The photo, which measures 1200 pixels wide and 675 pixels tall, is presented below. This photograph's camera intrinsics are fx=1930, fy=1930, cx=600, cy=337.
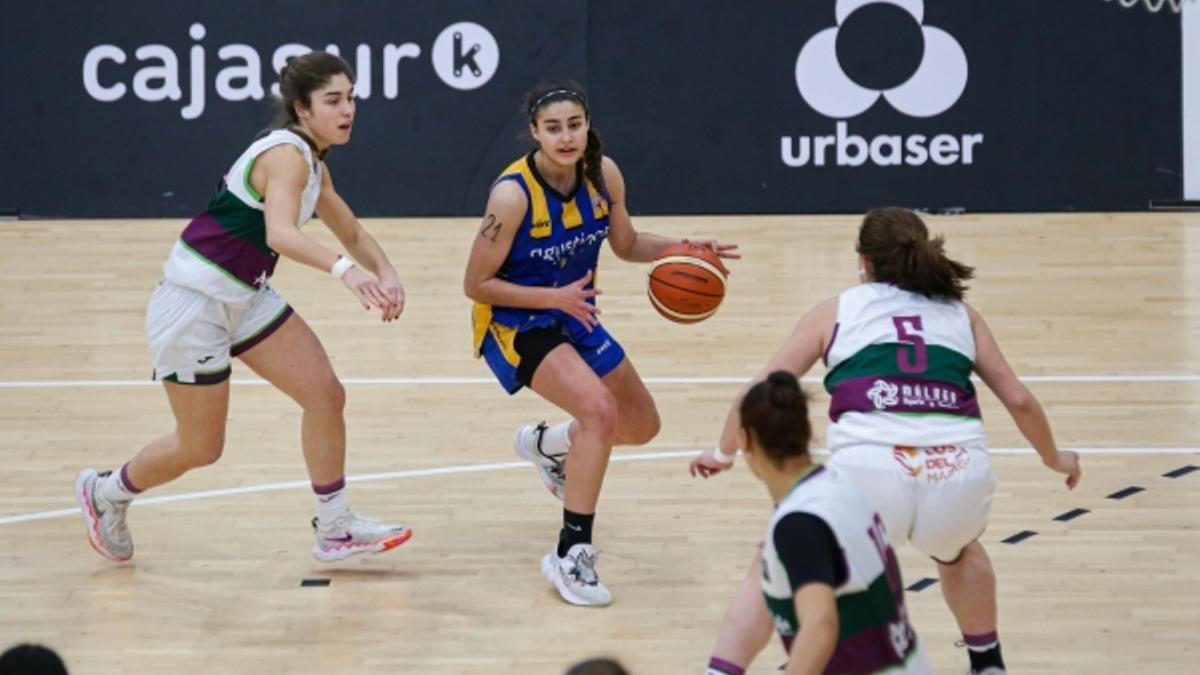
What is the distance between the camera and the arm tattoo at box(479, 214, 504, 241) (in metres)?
6.96

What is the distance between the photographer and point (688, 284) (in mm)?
7195

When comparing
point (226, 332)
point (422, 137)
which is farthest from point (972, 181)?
point (226, 332)

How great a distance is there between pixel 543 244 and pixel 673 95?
290 inches

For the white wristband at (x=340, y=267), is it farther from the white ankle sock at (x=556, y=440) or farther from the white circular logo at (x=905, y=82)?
the white circular logo at (x=905, y=82)

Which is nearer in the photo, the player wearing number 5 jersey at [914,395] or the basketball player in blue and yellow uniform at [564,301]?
the player wearing number 5 jersey at [914,395]

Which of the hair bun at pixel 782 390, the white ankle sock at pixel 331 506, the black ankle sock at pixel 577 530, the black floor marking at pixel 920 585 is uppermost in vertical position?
the hair bun at pixel 782 390

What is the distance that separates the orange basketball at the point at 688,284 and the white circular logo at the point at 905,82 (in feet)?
23.4

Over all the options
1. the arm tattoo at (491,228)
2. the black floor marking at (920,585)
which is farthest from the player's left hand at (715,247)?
the black floor marking at (920,585)

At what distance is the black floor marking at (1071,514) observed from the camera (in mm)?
7719

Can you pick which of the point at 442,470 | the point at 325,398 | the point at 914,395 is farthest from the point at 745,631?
the point at 442,470

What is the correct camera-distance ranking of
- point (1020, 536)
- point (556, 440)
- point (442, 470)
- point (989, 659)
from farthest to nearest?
point (442, 470), point (556, 440), point (1020, 536), point (989, 659)

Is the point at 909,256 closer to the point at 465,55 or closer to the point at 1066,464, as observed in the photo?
the point at 1066,464

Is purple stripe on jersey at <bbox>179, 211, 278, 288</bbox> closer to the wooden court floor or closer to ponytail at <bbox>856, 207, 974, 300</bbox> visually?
the wooden court floor

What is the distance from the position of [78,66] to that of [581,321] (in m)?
8.44
